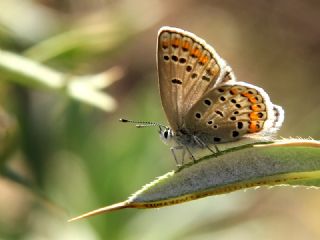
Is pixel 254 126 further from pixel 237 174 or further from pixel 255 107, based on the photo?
pixel 237 174

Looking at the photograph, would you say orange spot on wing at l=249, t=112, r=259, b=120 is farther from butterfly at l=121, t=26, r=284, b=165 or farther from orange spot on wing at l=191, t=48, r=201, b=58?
orange spot on wing at l=191, t=48, r=201, b=58

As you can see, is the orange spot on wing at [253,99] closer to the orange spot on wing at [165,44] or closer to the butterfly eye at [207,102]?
the butterfly eye at [207,102]

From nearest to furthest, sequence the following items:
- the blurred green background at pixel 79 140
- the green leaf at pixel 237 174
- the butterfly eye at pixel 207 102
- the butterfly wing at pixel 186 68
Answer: the green leaf at pixel 237 174, the butterfly wing at pixel 186 68, the butterfly eye at pixel 207 102, the blurred green background at pixel 79 140

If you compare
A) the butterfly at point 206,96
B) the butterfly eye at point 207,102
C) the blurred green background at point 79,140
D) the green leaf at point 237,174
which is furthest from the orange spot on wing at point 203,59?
the green leaf at point 237,174

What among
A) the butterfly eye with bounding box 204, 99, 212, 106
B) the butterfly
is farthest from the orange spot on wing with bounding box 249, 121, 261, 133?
the butterfly eye with bounding box 204, 99, 212, 106

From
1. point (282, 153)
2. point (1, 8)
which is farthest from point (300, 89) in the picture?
point (282, 153)

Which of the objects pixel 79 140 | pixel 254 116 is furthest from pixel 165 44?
pixel 79 140

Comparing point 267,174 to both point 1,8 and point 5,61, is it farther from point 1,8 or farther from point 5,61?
point 1,8

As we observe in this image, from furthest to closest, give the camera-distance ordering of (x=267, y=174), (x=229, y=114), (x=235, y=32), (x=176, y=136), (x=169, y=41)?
(x=235, y=32) → (x=176, y=136) → (x=229, y=114) → (x=169, y=41) → (x=267, y=174)
